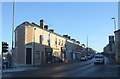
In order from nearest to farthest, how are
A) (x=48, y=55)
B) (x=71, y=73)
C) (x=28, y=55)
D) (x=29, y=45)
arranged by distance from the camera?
(x=71, y=73) < (x=28, y=55) < (x=29, y=45) < (x=48, y=55)

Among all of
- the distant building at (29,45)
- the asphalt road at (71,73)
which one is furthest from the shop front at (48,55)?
the asphalt road at (71,73)

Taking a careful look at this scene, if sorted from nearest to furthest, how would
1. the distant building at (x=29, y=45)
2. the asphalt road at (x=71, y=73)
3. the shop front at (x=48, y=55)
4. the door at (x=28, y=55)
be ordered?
the asphalt road at (x=71, y=73) < the door at (x=28, y=55) < the distant building at (x=29, y=45) < the shop front at (x=48, y=55)

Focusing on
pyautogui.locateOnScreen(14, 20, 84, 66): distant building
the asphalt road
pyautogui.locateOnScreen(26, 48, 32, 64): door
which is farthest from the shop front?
the asphalt road

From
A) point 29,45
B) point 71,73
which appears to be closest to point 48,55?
point 29,45

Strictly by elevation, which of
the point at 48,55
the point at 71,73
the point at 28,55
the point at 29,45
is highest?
the point at 29,45

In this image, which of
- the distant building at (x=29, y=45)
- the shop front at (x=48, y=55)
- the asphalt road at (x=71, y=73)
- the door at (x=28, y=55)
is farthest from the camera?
the shop front at (x=48, y=55)

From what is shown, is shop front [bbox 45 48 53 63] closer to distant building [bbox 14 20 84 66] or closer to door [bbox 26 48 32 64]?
distant building [bbox 14 20 84 66]

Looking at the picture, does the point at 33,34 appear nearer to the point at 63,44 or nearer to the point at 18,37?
the point at 18,37

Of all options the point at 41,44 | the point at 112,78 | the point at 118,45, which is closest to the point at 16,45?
the point at 41,44

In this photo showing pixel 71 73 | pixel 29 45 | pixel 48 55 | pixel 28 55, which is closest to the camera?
pixel 71 73

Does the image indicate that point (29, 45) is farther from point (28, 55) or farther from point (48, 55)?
A: point (48, 55)

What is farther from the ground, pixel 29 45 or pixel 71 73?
pixel 29 45

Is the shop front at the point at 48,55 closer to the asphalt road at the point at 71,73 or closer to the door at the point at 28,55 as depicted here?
the door at the point at 28,55

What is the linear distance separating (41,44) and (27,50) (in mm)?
4668
